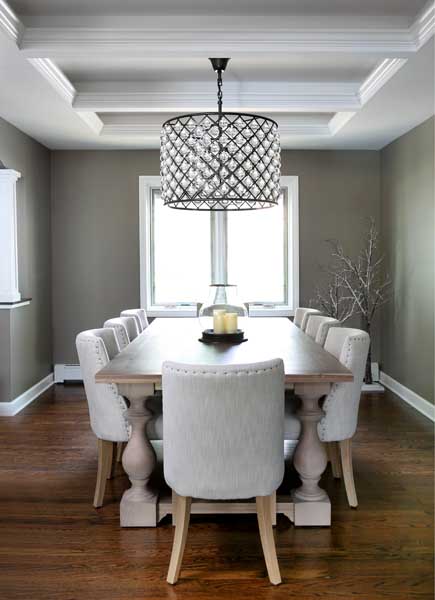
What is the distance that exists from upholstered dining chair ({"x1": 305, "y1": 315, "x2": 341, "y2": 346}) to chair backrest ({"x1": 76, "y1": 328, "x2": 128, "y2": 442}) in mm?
1362

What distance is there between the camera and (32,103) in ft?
14.3

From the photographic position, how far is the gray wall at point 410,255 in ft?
16.0

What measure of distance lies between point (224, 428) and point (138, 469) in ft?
2.53

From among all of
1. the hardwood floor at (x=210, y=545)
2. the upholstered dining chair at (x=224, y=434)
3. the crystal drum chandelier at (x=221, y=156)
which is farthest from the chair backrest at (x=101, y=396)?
the crystal drum chandelier at (x=221, y=156)

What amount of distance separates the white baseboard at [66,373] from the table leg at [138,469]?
139 inches

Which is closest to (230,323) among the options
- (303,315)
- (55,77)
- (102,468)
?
(102,468)

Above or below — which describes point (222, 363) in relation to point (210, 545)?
above

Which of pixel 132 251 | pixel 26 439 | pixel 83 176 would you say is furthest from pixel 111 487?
pixel 83 176

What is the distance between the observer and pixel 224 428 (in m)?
2.26

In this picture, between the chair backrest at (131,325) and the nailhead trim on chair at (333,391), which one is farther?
the chair backrest at (131,325)

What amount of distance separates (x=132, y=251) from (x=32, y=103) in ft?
7.14

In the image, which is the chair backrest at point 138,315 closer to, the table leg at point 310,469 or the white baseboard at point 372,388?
the table leg at point 310,469

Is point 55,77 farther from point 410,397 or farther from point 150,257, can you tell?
point 410,397

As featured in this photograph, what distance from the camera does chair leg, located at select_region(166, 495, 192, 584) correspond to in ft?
7.82
